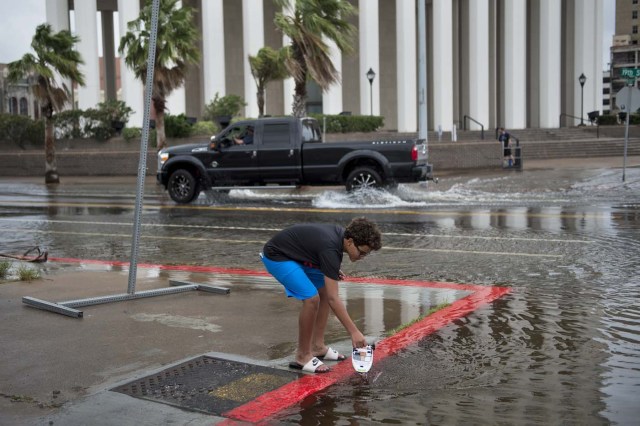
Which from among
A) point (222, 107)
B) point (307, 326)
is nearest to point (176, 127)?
point (222, 107)

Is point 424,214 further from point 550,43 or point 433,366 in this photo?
point 550,43

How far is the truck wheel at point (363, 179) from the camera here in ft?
63.4

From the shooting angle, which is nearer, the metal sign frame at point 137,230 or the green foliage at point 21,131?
the metal sign frame at point 137,230

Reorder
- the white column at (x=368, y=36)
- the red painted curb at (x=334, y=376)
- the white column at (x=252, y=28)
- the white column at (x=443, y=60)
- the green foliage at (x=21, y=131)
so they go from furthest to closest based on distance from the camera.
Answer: the white column at (x=443, y=60)
the white column at (x=368, y=36)
the white column at (x=252, y=28)
the green foliage at (x=21, y=131)
the red painted curb at (x=334, y=376)

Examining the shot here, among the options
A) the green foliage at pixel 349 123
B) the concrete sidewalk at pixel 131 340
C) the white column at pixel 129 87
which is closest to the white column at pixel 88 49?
the white column at pixel 129 87

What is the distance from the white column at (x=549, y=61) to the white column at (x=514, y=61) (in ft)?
6.80

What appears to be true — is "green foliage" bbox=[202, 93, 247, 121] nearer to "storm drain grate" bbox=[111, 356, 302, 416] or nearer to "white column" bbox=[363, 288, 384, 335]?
"white column" bbox=[363, 288, 384, 335]

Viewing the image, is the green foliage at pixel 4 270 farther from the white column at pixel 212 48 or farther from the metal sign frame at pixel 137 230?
the white column at pixel 212 48

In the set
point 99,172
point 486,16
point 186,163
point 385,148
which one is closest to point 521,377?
point 385,148

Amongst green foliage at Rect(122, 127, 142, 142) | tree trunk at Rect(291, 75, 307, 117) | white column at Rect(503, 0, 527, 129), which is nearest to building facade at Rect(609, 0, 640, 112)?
white column at Rect(503, 0, 527, 129)

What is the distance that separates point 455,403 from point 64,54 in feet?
95.9

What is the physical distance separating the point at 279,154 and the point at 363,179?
220cm

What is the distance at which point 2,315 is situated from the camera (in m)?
7.66

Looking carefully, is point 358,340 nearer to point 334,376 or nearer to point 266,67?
point 334,376
